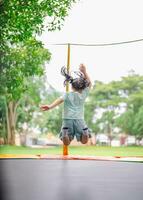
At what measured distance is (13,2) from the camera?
134 inches

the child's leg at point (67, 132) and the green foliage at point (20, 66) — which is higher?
the green foliage at point (20, 66)

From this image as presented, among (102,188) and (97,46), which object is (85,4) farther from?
(102,188)

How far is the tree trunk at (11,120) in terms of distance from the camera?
4854mm

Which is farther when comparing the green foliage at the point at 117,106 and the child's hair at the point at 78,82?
the green foliage at the point at 117,106

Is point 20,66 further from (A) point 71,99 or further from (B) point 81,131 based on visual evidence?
(B) point 81,131

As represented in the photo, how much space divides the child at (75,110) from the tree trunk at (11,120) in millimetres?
2152

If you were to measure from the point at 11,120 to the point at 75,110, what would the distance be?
8.53 feet

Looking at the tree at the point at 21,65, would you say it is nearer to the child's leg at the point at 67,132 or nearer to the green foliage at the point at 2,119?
the green foliage at the point at 2,119

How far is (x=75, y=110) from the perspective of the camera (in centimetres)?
265

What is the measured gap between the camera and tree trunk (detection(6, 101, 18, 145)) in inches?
191

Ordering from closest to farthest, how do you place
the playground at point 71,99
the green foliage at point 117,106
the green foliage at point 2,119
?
the playground at point 71,99, the green foliage at point 2,119, the green foliage at point 117,106

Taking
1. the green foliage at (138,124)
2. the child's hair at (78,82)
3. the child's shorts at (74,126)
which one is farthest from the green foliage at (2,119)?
the child's shorts at (74,126)

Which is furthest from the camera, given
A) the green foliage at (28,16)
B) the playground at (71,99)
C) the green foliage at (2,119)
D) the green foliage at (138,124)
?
the green foliage at (138,124)

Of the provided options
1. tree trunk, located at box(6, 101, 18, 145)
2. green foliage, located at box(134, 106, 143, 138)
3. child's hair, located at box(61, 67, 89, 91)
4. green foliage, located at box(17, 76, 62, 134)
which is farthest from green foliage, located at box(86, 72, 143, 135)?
child's hair, located at box(61, 67, 89, 91)
